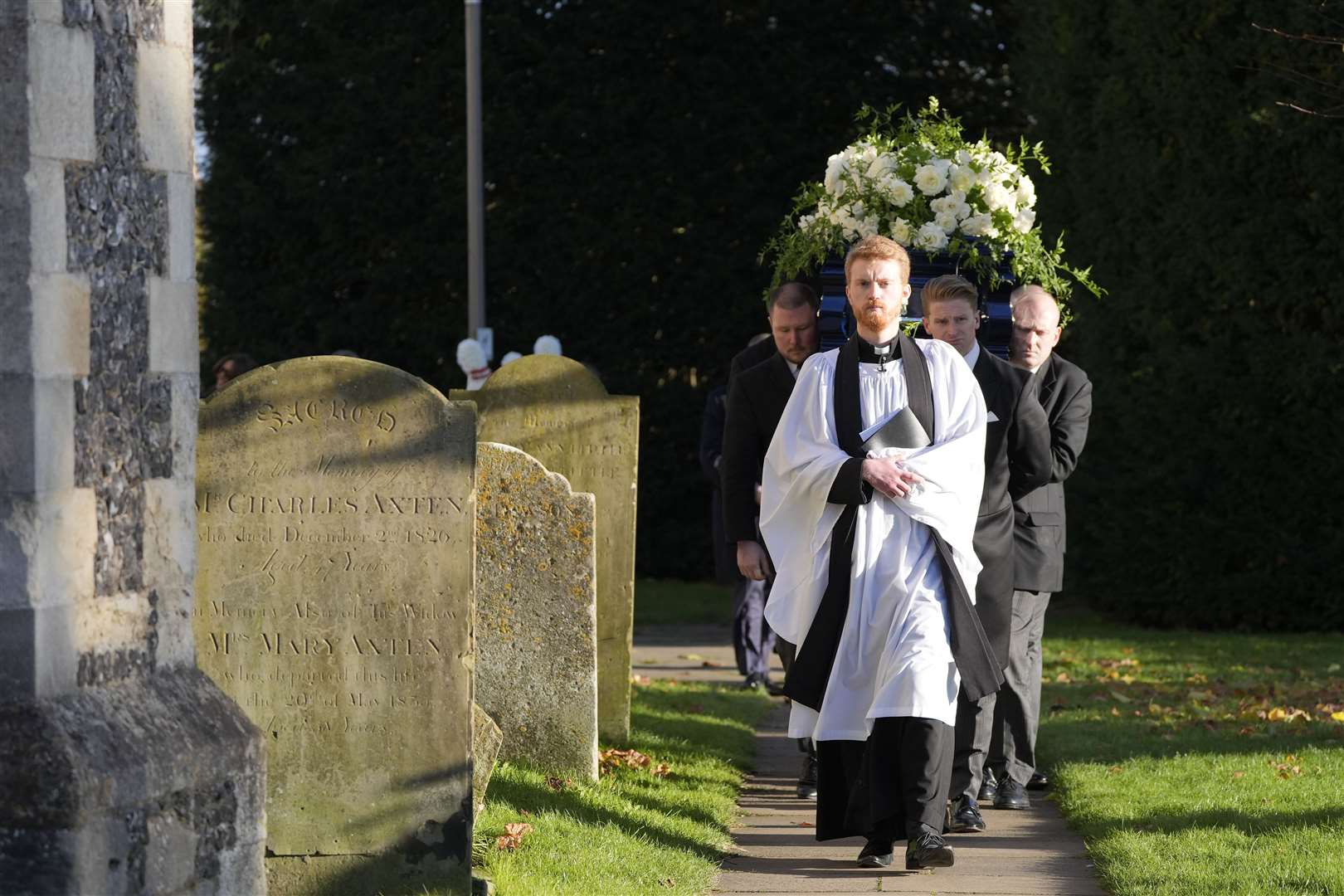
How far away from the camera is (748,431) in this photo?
8031mm

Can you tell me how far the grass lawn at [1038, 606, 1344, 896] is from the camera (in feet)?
21.4

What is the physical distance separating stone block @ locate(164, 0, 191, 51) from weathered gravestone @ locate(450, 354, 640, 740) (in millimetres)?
5197

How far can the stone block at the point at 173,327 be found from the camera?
14.8 ft

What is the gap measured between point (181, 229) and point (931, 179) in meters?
4.49

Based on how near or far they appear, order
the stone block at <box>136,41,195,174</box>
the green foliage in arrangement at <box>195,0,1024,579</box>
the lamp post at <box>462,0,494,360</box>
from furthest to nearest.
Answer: the green foliage in arrangement at <box>195,0,1024,579</box> → the lamp post at <box>462,0,494,360</box> → the stone block at <box>136,41,195,174</box>

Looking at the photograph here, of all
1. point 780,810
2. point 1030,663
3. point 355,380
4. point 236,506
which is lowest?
point 780,810

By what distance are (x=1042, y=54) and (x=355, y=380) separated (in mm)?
11930

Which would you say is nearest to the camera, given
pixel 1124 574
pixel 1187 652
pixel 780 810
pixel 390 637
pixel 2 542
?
pixel 2 542

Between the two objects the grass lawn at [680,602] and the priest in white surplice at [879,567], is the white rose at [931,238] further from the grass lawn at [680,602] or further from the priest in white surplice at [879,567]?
the grass lawn at [680,602]

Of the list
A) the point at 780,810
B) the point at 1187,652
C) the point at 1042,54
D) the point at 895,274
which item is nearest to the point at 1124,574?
the point at 1187,652

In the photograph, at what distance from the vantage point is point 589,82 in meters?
18.9

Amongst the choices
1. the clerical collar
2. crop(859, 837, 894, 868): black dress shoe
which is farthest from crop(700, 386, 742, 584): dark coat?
crop(859, 837, 894, 868): black dress shoe

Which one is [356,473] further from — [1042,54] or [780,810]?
[1042,54]

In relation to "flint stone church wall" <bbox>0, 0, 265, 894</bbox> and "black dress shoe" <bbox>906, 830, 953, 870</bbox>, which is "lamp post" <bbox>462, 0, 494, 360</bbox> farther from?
"flint stone church wall" <bbox>0, 0, 265, 894</bbox>
